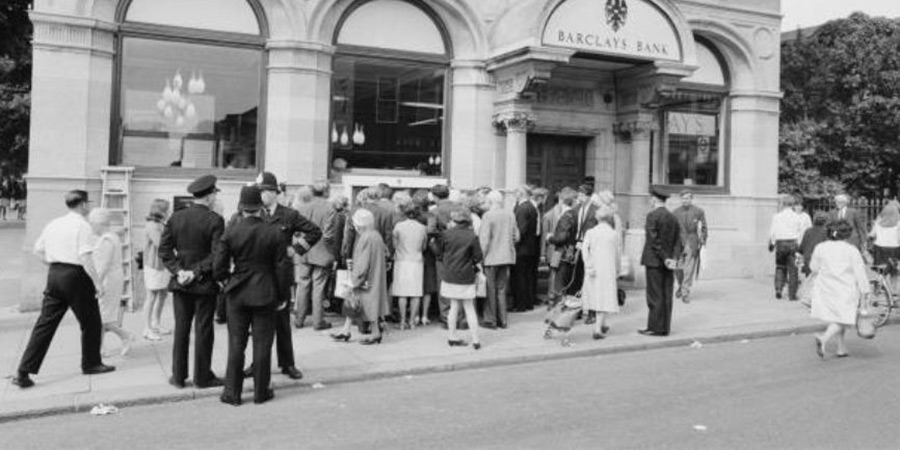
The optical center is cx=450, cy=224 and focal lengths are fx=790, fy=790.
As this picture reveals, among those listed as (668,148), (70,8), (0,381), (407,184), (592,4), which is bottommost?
(0,381)

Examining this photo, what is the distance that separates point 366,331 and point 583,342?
271cm

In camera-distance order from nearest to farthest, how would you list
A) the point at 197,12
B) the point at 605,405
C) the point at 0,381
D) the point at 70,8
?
the point at 605,405, the point at 0,381, the point at 70,8, the point at 197,12

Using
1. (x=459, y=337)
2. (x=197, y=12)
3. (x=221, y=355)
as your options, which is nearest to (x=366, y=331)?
(x=459, y=337)

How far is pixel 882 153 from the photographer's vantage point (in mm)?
30688

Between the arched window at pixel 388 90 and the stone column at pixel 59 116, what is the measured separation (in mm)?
3805

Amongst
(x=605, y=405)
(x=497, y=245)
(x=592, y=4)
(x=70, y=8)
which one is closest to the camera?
(x=605, y=405)

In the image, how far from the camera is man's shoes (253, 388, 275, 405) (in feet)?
23.0

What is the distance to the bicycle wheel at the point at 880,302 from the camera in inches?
457

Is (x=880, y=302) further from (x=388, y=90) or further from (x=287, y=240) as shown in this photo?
(x=287, y=240)

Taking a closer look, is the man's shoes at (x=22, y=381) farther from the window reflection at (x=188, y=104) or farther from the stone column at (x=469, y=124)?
the stone column at (x=469, y=124)

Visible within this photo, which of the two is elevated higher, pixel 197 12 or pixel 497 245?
pixel 197 12

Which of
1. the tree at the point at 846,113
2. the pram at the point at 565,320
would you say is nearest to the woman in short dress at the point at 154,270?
the pram at the point at 565,320

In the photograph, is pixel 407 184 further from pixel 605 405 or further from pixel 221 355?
pixel 605 405

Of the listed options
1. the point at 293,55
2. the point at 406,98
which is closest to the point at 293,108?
the point at 293,55
